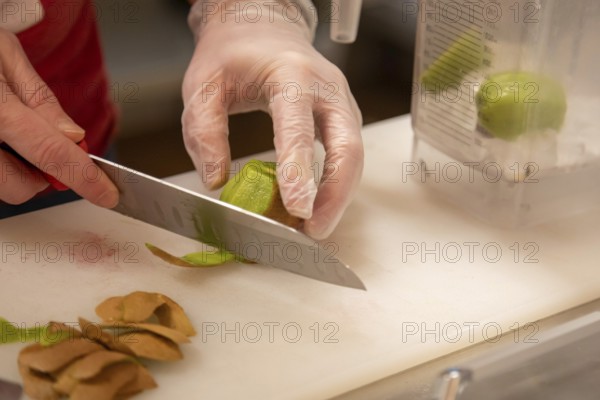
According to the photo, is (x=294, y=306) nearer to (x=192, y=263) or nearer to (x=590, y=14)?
(x=192, y=263)

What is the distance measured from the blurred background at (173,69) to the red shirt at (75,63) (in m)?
0.37

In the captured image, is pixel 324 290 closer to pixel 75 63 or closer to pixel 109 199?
pixel 109 199

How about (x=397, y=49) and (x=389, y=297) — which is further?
(x=397, y=49)

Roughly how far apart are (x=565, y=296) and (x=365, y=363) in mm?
230

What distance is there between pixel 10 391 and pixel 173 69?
1.05m

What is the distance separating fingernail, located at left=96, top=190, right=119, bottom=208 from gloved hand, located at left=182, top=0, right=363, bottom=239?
3.6 inches

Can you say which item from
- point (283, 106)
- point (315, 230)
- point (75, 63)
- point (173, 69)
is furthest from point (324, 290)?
point (173, 69)

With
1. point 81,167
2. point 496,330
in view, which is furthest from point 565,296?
point 81,167

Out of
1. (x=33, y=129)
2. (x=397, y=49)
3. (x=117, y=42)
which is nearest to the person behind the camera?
(x=33, y=129)

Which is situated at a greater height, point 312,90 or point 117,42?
point 312,90

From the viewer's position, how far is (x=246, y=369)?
79 cm

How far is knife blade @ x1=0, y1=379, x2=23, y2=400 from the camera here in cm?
74

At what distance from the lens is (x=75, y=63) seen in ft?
3.94

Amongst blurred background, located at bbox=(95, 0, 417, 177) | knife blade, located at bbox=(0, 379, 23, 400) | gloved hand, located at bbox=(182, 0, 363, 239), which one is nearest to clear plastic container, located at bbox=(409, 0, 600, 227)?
gloved hand, located at bbox=(182, 0, 363, 239)
